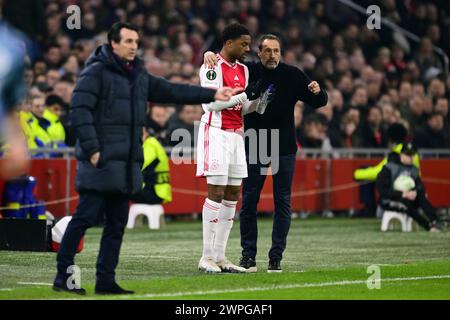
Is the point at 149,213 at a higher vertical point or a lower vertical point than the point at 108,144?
lower

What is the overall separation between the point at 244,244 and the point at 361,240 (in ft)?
17.7

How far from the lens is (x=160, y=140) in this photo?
72.3 ft

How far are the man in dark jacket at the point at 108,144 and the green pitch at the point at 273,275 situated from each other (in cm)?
39

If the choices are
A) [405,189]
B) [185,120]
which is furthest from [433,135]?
[185,120]

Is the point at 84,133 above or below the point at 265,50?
below

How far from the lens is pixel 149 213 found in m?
20.9

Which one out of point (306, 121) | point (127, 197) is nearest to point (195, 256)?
point (127, 197)

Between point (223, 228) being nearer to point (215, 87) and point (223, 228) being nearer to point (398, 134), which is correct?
point (215, 87)

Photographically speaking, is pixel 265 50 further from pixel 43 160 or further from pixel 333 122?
pixel 333 122

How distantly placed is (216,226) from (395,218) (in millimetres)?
8587

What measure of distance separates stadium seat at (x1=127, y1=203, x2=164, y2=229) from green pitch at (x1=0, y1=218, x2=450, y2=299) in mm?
598

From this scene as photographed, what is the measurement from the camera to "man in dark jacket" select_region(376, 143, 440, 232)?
20828 millimetres

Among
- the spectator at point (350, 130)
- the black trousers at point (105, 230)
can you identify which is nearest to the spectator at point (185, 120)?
the spectator at point (350, 130)

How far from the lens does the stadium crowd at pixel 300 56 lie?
22.0m
